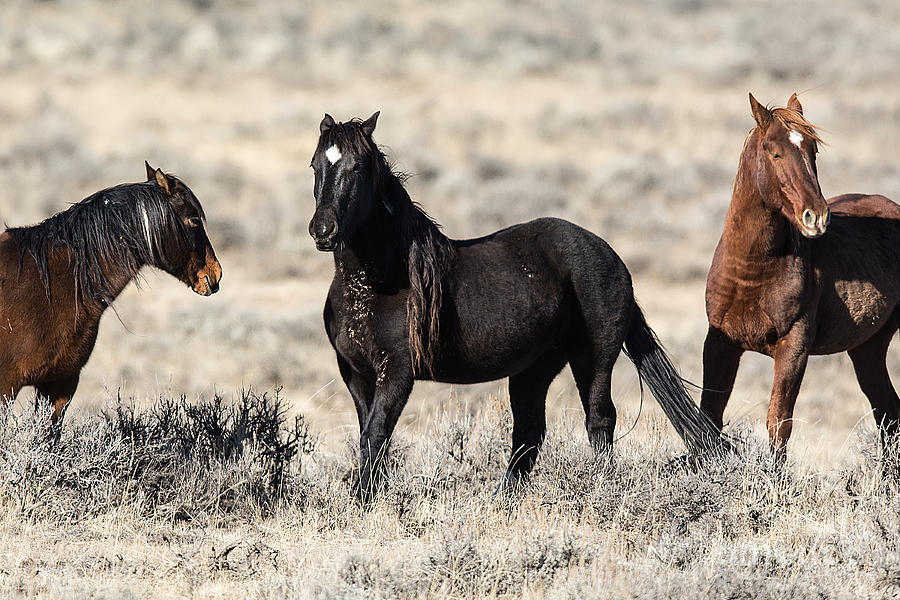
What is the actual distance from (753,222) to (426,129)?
16855 millimetres

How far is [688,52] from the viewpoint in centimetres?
2895

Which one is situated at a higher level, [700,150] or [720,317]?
[700,150]

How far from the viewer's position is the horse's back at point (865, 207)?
21.7ft

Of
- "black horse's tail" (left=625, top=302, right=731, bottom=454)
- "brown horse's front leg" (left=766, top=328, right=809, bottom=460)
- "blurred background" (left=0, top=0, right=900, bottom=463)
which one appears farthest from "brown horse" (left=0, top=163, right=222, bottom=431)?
"blurred background" (left=0, top=0, right=900, bottom=463)

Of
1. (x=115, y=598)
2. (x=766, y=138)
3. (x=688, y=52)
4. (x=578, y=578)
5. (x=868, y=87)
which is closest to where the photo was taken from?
(x=115, y=598)

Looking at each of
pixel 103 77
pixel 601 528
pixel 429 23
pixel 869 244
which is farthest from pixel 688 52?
pixel 601 528

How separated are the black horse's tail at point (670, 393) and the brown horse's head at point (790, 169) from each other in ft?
3.25

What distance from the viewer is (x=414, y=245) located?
516 cm

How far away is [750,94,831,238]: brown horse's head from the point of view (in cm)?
520

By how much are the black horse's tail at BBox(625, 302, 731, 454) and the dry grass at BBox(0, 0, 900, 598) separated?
22 cm

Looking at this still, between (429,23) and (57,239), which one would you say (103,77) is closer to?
(429,23)

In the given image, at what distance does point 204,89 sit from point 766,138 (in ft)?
69.4

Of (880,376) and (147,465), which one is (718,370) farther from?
(147,465)

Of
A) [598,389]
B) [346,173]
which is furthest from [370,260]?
[598,389]
